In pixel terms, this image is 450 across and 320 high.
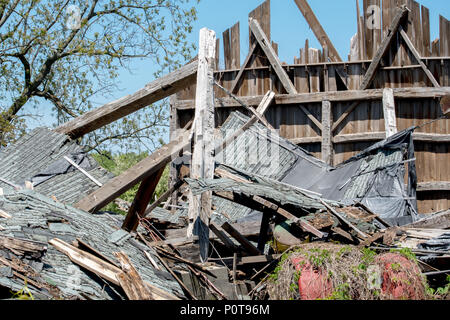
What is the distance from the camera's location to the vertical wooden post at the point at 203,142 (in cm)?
902

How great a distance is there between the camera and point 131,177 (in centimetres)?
866

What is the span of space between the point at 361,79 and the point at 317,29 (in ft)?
8.48

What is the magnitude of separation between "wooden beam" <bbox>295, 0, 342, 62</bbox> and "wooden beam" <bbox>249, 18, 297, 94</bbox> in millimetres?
Result: 1514

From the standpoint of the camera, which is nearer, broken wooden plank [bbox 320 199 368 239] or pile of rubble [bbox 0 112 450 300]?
pile of rubble [bbox 0 112 450 300]

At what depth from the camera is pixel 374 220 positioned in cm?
1159

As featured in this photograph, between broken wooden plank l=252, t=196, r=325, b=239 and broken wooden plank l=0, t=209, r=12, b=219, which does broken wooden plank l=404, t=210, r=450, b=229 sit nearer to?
broken wooden plank l=252, t=196, r=325, b=239

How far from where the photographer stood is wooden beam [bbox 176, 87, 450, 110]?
16016 millimetres

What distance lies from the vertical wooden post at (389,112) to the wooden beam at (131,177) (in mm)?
8648

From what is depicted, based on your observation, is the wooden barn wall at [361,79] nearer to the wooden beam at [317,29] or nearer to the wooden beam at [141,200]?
the wooden beam at [317,29]

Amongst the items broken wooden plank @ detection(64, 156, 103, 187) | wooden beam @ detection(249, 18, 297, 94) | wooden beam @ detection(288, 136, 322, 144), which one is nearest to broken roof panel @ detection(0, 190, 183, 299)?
broken wooden plank @ detection(64, 156, 103, 187)

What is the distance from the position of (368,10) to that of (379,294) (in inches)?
443

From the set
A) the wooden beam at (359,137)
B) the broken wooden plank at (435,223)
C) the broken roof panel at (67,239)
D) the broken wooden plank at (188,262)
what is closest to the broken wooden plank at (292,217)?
the broken wooden plank at (188,262)

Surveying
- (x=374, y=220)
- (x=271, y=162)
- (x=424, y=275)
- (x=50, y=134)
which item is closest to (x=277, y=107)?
(x=271, y=162)

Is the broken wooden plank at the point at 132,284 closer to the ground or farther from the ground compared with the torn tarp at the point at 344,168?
closer to the ground
